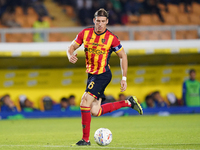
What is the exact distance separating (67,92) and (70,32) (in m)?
2.90

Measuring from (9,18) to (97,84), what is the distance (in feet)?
30.0

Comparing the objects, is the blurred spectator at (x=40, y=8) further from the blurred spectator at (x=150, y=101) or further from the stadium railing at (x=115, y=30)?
the blurred spectator at (x=150, y=101)

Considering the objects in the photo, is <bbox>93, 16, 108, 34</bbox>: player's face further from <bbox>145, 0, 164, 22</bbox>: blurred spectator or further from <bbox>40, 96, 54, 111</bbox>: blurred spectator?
<bbox>145, 0, 164, 22</bbox>: blurred spectator

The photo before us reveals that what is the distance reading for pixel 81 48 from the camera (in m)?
13.3

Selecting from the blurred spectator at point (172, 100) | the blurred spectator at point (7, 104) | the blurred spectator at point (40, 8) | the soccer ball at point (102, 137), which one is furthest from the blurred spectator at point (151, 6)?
the soccer ball at point (102, 137)

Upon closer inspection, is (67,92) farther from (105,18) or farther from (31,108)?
(105,18)

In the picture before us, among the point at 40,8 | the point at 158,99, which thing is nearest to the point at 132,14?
the point at 40,8

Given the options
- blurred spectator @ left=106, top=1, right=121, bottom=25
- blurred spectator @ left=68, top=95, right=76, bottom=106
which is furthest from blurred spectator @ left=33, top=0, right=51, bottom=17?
blurred spectator @ left=68, top=95, right=76, bottom=106

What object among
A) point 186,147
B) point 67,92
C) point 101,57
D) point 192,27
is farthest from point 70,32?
point 186,147

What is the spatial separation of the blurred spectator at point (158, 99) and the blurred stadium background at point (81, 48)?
69cm

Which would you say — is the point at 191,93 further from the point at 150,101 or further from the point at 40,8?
the point at 40,8

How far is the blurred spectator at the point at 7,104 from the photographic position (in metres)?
13.4

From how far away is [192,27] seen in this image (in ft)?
43.8

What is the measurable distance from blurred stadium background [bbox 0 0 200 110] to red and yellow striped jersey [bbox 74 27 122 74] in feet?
22.2
